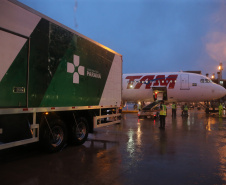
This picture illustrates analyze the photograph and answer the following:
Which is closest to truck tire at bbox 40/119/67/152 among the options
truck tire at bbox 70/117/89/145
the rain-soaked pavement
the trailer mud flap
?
the rain-soaked pavement

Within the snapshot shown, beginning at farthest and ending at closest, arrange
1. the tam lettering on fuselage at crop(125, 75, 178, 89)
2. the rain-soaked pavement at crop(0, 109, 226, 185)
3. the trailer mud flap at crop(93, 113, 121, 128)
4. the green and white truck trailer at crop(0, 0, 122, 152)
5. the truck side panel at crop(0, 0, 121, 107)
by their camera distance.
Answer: the tam lettering on fuselage at crop(125, 75, 178, 89)
the trailer mud flap at crop(93, 113, 121, 128)
the truck side panel at crop(0, 0, 121, 107)
the green and white truck trailer at crop(0, 0, 122, 152)
the rain-soaked pavement at crop(0, 109, 226, 185)

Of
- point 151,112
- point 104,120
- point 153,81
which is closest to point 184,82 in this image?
point 153,81

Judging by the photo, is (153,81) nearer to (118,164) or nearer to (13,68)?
(118,164)

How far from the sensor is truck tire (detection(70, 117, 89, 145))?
25.4 ft

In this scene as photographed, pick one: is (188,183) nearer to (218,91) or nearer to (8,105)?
(8,105)

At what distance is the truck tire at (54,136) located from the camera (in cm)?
648

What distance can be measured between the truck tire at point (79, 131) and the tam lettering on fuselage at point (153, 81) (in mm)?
16488

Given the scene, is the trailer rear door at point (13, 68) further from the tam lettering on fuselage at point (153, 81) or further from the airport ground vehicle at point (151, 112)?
the tam lettering on fuselage at point (153, 81)

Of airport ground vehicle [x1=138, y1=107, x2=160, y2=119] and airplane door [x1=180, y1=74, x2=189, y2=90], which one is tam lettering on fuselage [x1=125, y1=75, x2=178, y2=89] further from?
airport ground vehicle [x1=138, y1=107, x2=160, y2=119]

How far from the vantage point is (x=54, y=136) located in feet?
22.8

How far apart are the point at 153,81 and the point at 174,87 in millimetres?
2336

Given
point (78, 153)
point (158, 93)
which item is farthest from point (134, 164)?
point (158, 93)

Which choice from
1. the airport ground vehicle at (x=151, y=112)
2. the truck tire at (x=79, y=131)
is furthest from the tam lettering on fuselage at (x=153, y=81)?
the truck tire at (x=79, y=131)

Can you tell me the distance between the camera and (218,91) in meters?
22.8
